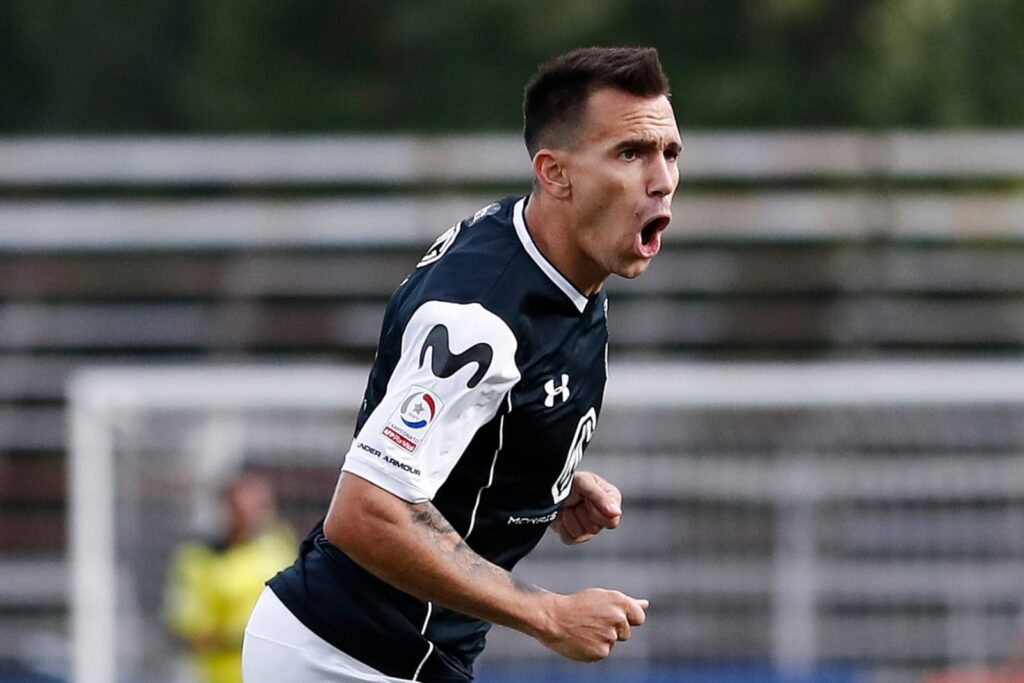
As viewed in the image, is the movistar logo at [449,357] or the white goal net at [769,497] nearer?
the movistar logo at [449,357]

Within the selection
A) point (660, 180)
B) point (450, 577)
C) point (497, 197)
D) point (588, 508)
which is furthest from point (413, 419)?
point (497, 197)

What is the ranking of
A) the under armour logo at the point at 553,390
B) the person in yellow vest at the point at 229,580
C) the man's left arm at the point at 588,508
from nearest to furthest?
the under armour logo at the point at 553,390, the man's left arm at the point at 588,508, the person in yellow vest at the point at 229,580

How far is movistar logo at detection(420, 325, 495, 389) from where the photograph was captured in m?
3.90

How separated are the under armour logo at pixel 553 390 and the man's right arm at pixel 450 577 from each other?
39 centimetres

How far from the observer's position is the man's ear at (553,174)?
427 centimetres

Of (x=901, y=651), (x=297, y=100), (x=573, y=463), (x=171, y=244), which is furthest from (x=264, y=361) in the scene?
(x=573, y=463)

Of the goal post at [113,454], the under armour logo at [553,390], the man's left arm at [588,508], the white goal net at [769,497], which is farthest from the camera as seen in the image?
the white goal net at [769,497]

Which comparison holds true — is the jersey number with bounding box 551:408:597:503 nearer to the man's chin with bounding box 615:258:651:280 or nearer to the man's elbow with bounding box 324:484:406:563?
the man's chin with bounding box 615:258:651:280

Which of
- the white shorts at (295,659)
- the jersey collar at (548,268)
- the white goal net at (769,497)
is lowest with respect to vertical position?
the white shorts at (295,659)

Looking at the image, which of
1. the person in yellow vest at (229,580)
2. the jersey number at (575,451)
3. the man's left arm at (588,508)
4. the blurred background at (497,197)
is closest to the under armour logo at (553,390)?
the jersey number at (575,451)

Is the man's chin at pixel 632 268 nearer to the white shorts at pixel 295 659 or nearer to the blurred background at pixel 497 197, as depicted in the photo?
the white shorts at pixel 295 659

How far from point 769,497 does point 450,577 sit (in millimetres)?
9594

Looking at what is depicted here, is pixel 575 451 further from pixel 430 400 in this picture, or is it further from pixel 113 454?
pixel 113 454

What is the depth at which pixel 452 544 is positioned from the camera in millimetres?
3949
